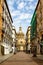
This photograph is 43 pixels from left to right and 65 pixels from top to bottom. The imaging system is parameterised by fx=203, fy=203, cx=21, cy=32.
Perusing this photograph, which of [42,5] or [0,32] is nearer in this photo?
[0,32]

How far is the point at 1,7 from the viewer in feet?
200

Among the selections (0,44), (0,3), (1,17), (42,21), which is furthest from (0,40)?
(42,21)

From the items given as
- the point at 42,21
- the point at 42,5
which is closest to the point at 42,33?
the point at 42,21

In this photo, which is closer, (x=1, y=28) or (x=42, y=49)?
(x=1, y=28)

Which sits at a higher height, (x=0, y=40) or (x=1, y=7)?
(x=1, y=7)

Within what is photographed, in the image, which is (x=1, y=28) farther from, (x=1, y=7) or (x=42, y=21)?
(x=42, y=21)

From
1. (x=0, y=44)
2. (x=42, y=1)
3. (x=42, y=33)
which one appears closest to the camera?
(x=0, y=44)

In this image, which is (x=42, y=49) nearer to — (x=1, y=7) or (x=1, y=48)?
(x=1, y=48)

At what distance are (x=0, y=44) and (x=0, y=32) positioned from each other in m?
4.00

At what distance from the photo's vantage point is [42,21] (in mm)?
66875

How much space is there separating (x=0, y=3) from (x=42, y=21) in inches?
604

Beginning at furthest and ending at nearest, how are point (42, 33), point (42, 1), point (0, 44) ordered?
point (42, 1) < point (42, 33) < point (0, 44)

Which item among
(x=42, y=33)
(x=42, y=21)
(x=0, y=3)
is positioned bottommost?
(x=42, y=33)

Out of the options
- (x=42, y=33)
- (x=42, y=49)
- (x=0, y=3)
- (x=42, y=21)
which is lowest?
(x=42, y=49)
